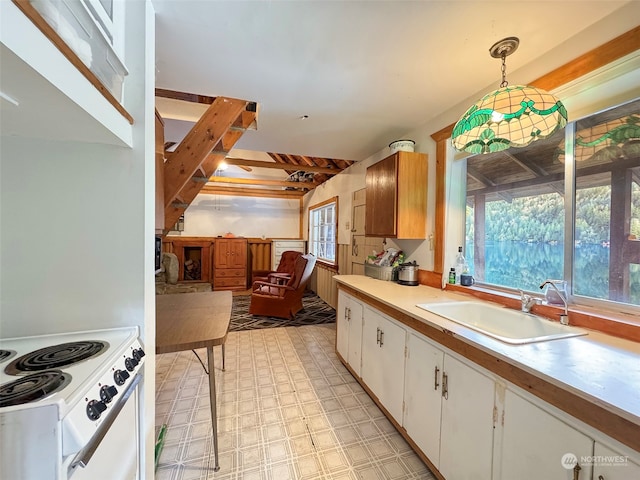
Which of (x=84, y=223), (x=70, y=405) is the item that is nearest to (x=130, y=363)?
(x=70, y=405)

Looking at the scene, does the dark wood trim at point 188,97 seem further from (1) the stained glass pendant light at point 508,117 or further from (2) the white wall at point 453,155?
(1) the stained glass pendant light at point 508,117

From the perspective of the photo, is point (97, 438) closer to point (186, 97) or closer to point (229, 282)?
point (186, 97)

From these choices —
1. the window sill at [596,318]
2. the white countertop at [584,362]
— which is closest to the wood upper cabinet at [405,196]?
the window sill at [596,318]

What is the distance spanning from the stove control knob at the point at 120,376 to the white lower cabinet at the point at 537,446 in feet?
4.72

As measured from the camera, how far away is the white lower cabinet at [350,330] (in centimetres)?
236

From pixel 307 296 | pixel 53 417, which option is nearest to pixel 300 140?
pixel 53 417

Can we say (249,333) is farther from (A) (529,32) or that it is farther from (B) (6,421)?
(A) (529,32)

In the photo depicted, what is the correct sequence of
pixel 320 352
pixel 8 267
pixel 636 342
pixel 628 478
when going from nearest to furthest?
1. pixel 628 478
2. pixel 8 267
3. pixel 636 342
4. pixel 320 352

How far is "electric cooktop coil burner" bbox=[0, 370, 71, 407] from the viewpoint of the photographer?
610 mm

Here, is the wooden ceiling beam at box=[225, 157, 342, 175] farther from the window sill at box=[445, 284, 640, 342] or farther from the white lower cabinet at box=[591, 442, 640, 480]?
the white lower cabinet at box=[591, 442, 640, 480]

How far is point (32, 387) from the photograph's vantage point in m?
0.66

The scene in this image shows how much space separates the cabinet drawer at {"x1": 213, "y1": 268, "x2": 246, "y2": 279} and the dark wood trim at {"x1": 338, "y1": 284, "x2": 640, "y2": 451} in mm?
5230

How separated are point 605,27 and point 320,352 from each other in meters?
3.28

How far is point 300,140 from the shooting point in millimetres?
3094
